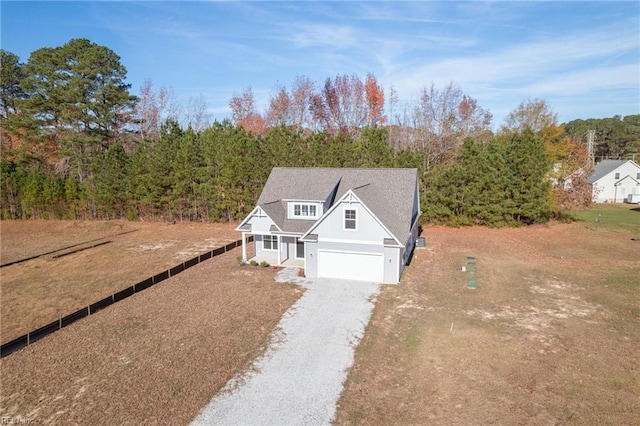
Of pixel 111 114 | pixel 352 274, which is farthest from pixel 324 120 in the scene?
pixel 352 274

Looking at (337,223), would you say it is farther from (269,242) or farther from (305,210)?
(269,242)

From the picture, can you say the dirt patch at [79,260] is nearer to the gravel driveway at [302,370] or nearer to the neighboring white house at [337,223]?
the neighboring white house at [337,223]

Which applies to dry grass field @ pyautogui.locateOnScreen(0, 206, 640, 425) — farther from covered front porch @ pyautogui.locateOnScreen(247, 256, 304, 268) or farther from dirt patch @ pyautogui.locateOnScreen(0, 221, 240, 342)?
covered front porch @ pyautogui.locateOnScreen(247, 256, 304, 268)

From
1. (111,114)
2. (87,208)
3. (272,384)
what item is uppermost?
(111,114)

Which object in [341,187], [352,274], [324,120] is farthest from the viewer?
[324,120]

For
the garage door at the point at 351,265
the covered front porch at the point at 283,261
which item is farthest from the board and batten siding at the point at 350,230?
the covered front porch at the point at 283,261

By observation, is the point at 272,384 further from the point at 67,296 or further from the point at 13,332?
the point at 67,296
